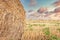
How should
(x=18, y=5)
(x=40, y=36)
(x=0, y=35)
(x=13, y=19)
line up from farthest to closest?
(x=40, y=36), (x=18, y=5), (x=13, y=19), (x=0, y=35)

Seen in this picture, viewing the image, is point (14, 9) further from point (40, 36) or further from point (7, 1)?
point (40, 36)

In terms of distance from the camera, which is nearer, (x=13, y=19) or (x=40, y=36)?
(x=13, y=19)

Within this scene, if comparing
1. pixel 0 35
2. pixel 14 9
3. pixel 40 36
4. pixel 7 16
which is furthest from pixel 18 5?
pixel 40 36

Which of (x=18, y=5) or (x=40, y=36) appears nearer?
(x=18, y=5)

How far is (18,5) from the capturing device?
6512mm

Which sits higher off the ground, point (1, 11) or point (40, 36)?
point (1, 11)

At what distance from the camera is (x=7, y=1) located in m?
5.99

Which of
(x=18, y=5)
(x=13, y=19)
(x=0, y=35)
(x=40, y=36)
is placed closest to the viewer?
(x=0, y=35)

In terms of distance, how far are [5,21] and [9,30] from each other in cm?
27

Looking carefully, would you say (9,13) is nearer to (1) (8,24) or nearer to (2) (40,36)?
(1) (8,24)

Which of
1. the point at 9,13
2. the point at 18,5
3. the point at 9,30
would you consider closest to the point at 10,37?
the point at 9,30

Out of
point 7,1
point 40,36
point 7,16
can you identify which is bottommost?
point 40,36

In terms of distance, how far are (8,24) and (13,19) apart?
0.27 meters

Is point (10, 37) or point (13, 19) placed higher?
point (13, 19)
